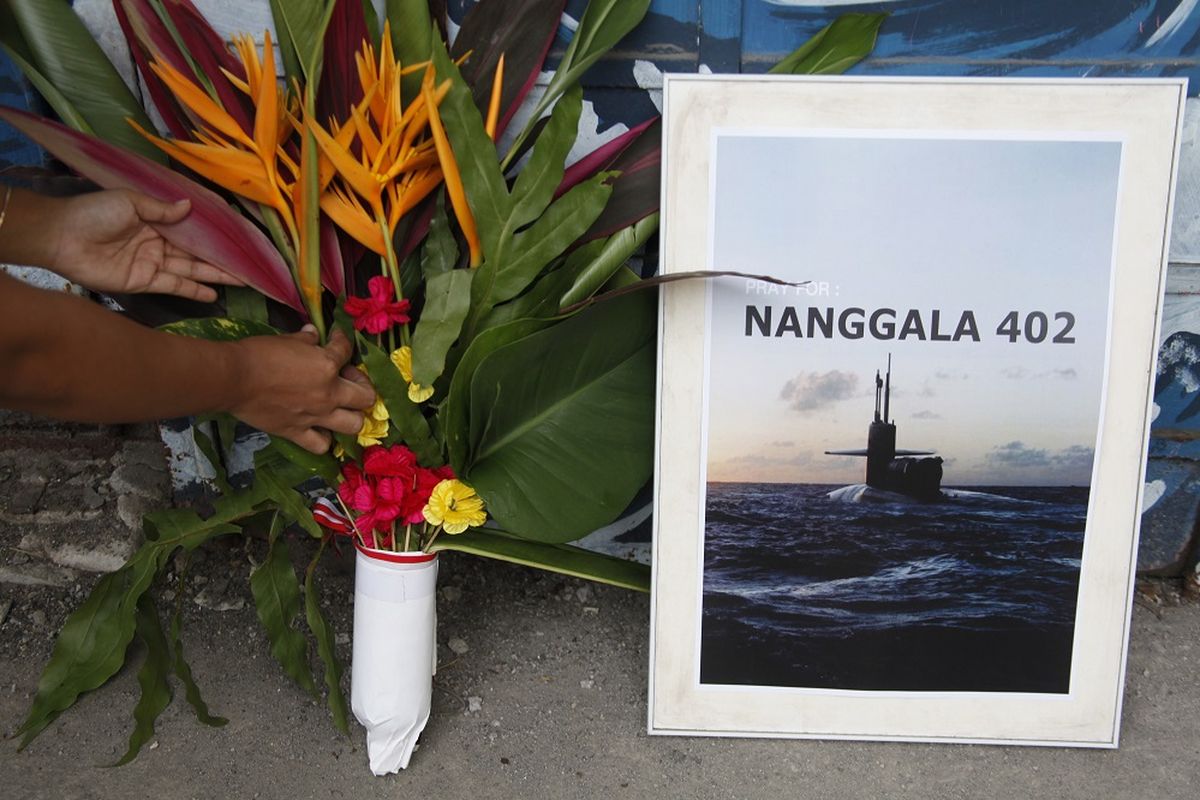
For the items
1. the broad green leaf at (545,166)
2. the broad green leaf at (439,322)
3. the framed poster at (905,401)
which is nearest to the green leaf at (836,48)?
the framed poster at (905,401)

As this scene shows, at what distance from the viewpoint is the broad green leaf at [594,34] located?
1.26 metres

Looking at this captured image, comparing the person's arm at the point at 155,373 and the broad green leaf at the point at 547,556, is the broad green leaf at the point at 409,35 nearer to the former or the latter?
the person's arm at the point at 155,373

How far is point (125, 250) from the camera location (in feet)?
3.90

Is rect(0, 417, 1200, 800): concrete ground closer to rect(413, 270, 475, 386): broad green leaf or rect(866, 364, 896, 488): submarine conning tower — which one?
rect(866, 364, 896, 488): submarine conning tower

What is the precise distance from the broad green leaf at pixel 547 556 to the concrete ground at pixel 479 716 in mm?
200

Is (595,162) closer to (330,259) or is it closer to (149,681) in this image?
(330,259)

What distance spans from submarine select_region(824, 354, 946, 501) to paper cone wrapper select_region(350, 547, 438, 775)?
557 mm

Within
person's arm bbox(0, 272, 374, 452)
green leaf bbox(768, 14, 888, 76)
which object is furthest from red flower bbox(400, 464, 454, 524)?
green leaf bbox(768, 14, 888, 76)

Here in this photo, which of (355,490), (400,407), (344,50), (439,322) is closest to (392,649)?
(355,490)

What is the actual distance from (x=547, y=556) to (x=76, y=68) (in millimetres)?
885

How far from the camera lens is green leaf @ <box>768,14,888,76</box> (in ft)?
4.22

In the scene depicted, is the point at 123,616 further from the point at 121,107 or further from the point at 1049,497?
the point at 1049,497

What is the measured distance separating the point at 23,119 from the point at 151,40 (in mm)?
186

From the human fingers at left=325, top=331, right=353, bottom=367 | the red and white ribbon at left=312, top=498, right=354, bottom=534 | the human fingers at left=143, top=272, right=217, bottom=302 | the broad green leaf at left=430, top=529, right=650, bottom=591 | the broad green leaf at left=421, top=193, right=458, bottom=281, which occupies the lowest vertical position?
the broad green leaf at left=430, top=529, right=650, bottom=591
